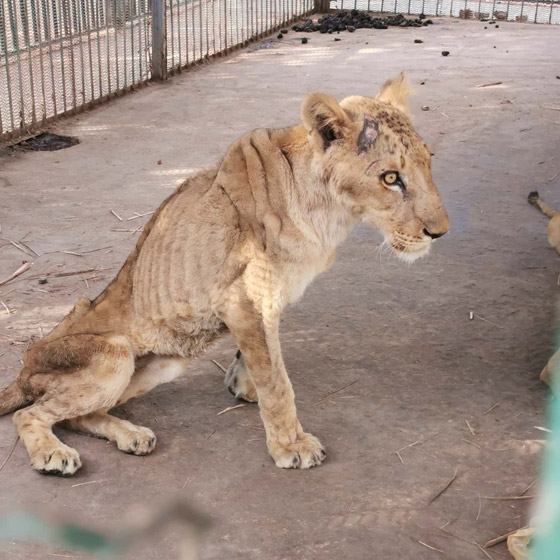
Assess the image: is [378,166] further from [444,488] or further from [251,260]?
[444,488]

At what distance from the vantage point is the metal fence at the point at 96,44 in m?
8.21

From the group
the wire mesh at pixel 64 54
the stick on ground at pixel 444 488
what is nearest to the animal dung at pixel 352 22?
the wire mesh at pixel 64 54

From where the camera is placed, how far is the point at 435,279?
5.55 m

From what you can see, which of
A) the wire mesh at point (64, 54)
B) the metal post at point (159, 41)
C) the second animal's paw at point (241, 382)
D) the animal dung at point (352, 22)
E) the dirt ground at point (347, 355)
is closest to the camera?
the dirt ground at point (347, 355)

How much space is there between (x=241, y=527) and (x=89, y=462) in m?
0.76

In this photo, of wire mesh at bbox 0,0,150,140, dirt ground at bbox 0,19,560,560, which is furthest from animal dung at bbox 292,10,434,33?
dirt ground at bbox 0,19,560,560

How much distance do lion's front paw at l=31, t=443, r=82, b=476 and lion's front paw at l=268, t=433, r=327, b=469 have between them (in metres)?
0.78

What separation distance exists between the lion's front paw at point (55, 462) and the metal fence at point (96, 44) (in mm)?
4992

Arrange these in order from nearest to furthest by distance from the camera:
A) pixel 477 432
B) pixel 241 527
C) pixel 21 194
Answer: pixel 241 527 < pixel 477 432 < pixel 21 194

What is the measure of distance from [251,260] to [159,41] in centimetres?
724

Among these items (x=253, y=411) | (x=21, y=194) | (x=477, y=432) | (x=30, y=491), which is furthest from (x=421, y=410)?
(x=21, y=194)

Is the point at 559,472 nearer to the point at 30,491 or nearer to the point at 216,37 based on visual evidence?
the point at 30,491

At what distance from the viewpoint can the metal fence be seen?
26.9 ft

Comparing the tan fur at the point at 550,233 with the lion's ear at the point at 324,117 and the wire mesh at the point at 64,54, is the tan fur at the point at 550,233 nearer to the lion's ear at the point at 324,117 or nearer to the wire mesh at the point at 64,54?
the lion's ear at the point at 324,117
